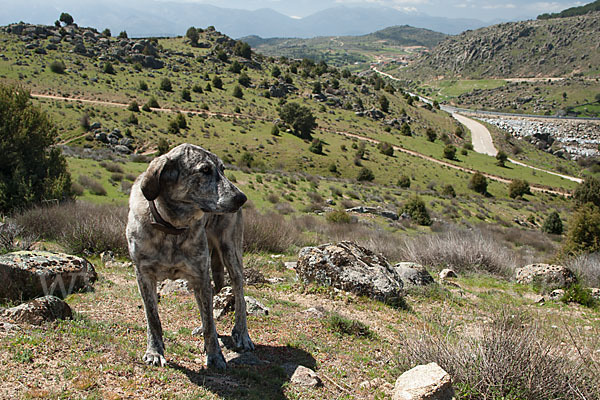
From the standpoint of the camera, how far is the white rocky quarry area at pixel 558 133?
78125mm

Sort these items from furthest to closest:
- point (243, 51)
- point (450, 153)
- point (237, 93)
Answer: point (243, 51), point (237, 93), point (450, 153)

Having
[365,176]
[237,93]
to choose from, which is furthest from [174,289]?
[237,93]

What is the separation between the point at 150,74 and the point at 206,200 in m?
72.6

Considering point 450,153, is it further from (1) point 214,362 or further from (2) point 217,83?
(1) point 214,362

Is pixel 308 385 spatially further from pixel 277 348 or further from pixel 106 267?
pixel 106 267

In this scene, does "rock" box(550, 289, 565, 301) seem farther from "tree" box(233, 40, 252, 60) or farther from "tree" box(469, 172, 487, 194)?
"tree" box(233, 40, 252, 60)

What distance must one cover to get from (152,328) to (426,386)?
285 centimetres

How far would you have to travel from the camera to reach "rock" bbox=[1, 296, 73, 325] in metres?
4.41

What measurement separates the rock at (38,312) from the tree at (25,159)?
9.60 metres

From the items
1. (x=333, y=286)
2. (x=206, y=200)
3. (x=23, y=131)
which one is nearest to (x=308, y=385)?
(x=206, y=200)

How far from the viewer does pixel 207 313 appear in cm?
416

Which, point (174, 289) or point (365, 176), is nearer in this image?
point (174, 289)

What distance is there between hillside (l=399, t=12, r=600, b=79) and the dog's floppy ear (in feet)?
488

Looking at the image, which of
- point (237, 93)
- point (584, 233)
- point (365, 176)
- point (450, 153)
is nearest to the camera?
point (584, 233)
